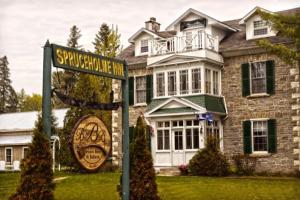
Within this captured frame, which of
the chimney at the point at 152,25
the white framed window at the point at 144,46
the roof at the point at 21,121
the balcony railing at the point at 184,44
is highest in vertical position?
the chimney at the point at 152,25

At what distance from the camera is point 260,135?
998 inches

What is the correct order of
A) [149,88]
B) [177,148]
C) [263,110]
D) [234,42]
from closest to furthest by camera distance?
[263,110], [177,148], [234,42], [149,88]

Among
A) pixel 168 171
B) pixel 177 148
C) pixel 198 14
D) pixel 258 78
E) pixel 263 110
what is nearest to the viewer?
pixel 263 110

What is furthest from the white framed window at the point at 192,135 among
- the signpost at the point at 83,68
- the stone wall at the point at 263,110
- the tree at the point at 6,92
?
the tree at the point at 6,92

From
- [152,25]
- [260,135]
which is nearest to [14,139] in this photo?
[152,25]

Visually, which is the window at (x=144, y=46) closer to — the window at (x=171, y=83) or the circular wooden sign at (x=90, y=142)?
the window at (x=171, y=83)

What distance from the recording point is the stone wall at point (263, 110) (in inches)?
966

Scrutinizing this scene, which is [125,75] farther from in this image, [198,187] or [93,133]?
[198,187]

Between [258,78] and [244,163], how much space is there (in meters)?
4.26

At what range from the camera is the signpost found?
9.89 meters

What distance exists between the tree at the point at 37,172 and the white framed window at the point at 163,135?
55.5ft

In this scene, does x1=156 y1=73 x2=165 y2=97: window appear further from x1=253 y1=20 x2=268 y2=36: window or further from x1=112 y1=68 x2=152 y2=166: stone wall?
→ x1=253 y1=20 x2=268 y2=36: window

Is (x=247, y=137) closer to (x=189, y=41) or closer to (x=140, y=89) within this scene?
(x=189, y=41)

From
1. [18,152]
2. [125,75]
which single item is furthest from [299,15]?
[18,152]
